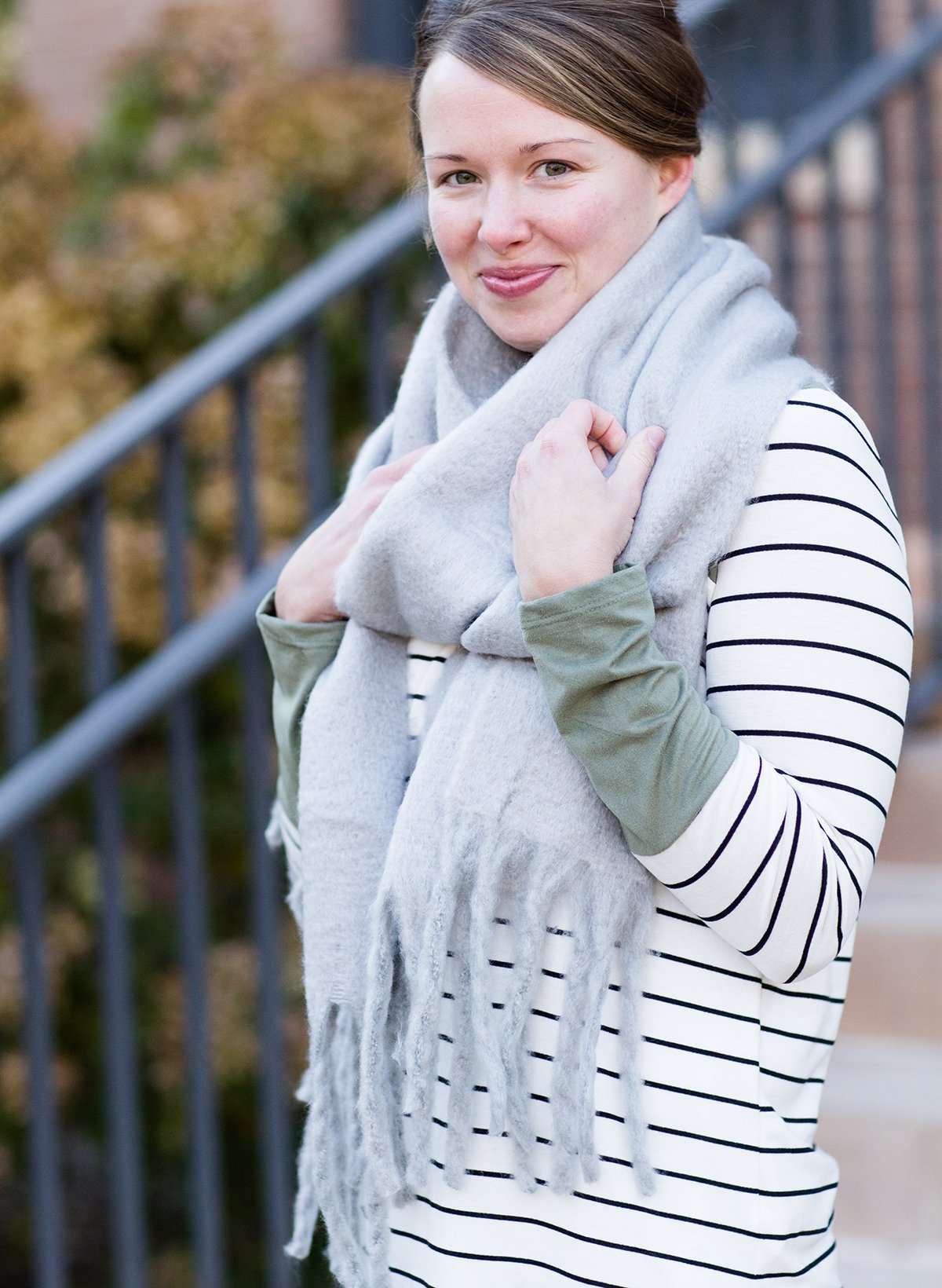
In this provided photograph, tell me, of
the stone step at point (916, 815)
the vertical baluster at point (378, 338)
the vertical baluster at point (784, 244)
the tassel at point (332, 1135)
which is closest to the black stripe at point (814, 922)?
the tassel at point (332, 1135)

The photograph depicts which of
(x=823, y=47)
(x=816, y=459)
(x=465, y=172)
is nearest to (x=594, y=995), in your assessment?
(x=816, y=459)

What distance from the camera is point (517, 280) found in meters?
1.44

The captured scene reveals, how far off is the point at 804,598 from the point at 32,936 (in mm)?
1544

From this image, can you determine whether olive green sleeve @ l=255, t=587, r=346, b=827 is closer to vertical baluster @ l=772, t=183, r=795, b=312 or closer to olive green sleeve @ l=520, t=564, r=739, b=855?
olive green sleeve @ l=520, t=564, r=739, b=855

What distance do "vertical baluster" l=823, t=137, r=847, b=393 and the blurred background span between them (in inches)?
0.5

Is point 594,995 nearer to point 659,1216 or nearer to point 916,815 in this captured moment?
point 659,1216

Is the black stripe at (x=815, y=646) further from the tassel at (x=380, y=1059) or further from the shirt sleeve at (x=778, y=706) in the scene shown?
the tassel at (x=380, y=1059)

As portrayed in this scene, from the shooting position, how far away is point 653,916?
138cm

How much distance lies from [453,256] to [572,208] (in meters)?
0.13

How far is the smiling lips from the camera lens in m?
1.43

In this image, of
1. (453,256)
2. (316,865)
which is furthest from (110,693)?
(453,256)

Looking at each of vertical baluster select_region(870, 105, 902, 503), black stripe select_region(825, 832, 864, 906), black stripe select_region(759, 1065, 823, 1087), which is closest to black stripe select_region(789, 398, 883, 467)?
black stripe select_region(825, 832, 864, 906)

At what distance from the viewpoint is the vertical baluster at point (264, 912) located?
2621mm

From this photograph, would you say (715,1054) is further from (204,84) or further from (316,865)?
(204,84)
